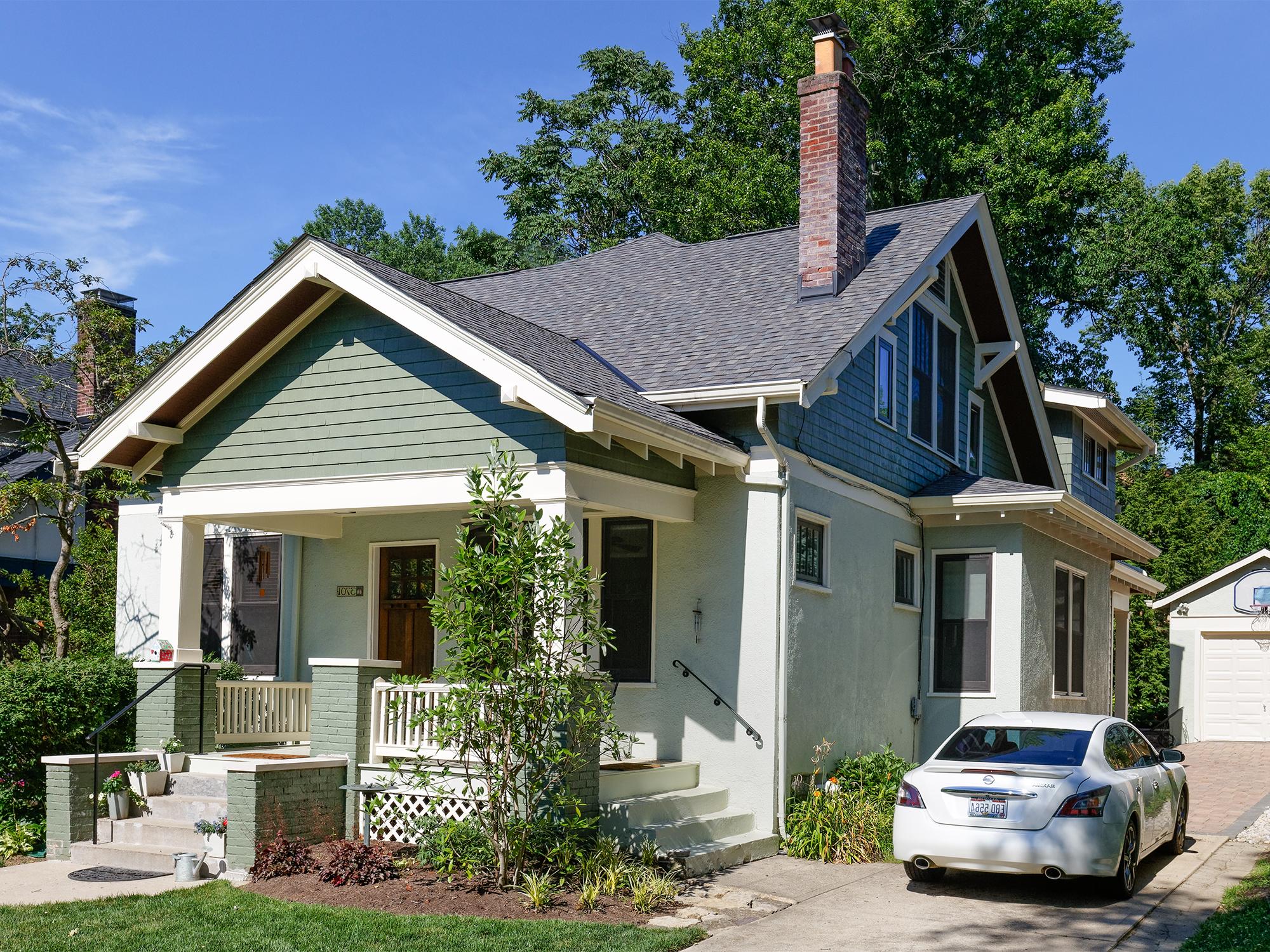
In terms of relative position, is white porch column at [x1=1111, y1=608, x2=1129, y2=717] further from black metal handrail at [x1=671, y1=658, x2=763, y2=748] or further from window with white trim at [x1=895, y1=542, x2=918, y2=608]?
black metal handrail at [x1=671, y1=658, x2=763, y2=748]

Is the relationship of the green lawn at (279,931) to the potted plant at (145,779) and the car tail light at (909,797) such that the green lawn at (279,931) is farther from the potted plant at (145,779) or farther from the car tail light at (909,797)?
the potted plant at (145,779)

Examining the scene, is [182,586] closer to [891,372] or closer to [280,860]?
[280,860]

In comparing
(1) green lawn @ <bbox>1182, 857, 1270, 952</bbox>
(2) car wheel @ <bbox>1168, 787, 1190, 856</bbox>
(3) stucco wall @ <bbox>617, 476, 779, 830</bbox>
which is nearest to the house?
A: (3) stucco wall @ <bbox>617, 476, 779, 830</bbox>

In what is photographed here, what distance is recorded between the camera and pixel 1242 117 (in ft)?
111

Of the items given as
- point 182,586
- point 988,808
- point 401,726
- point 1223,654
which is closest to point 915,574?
point 988,808

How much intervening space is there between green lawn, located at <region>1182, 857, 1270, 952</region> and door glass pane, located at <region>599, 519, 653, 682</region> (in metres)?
5.53

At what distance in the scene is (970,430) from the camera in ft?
62.6

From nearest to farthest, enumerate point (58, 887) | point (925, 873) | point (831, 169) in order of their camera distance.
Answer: point (58, 887) < point (925, 873) < point (831, 169)

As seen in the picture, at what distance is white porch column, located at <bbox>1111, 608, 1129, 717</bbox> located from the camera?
26.2 metres

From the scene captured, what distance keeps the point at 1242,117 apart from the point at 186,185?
1083 inches

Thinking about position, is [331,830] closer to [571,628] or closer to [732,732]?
[571,628]

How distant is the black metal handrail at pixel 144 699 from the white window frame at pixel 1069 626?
10645mm

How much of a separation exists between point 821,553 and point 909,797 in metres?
3.96

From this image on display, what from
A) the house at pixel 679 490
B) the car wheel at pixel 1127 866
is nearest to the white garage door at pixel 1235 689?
the house at pixel 679 490
